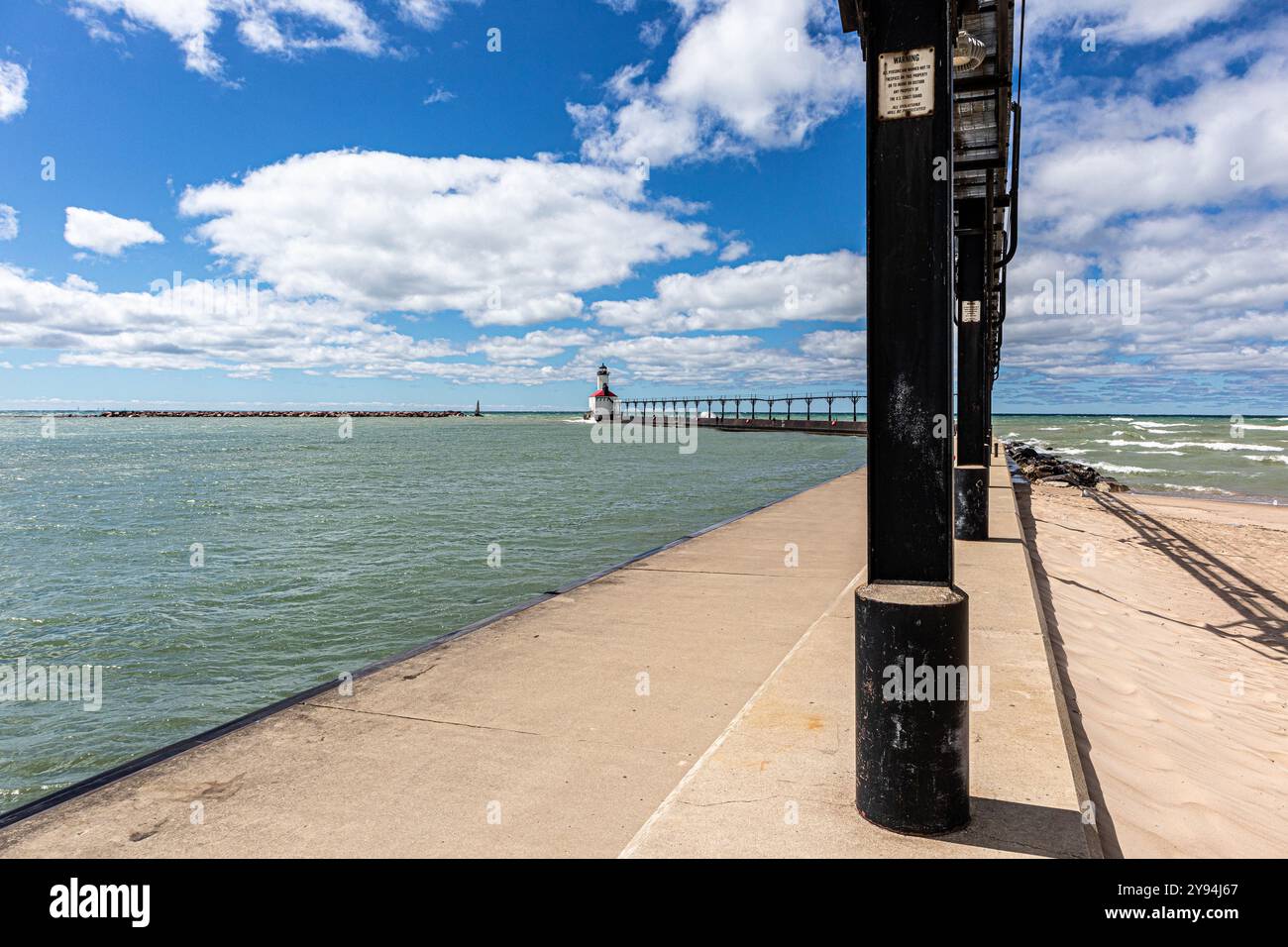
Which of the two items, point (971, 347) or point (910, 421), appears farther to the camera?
point (971, 347)

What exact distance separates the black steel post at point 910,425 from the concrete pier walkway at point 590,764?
0.29m

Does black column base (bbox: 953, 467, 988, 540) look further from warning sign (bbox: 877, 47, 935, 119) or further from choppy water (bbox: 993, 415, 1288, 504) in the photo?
choppy water (bbox: 993, 415, 1288, 504)

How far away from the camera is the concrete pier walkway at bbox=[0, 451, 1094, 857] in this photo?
2.81 metres

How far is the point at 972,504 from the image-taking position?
30.1 feet

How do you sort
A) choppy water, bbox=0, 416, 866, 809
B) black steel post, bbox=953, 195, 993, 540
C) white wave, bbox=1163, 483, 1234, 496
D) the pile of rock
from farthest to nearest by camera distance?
white wave, bbox=1163, 483, 1234, 496 → the pile of rock → black steel post, bbox=953, 195, 993, 540 → choppy water, bbox=0, 416, 866, 809

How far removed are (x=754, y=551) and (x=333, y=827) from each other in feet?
23.4

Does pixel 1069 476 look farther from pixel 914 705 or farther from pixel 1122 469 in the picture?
pixel 914 705

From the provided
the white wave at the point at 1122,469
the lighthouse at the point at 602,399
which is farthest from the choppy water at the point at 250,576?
the lighthouse at the point at 602,399

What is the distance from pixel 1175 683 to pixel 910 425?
5.02 m

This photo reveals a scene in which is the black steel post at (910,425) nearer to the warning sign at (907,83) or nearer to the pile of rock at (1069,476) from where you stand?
the warning sign at (907,83)

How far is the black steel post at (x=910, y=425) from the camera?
2578 millimetres

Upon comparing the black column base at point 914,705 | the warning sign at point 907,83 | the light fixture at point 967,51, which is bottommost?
the black column base at point 914,705

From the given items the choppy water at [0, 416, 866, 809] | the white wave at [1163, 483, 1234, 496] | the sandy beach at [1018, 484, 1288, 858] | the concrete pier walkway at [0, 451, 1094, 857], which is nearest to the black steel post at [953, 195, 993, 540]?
the sandy beach at [1018, 484, 1288, 858]

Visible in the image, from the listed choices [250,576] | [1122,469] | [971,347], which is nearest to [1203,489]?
[1122,469]
